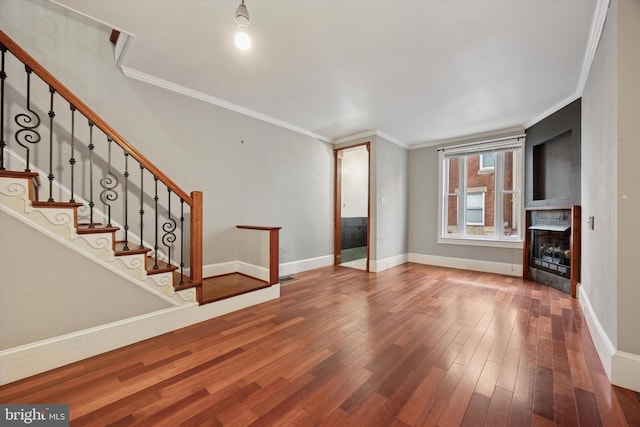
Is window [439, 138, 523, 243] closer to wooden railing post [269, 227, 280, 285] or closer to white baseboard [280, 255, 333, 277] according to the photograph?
white baseboard [280, 255, 333, 277]

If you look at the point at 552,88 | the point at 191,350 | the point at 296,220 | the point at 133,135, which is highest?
the point at 552,88

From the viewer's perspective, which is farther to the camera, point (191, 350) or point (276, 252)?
point (276, 252)

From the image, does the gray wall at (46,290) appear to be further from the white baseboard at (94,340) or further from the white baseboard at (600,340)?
the white baseboard at (600,340)

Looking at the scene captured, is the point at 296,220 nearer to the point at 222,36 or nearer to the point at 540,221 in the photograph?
the point at 222,36

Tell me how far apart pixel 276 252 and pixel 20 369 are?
220 centimetres

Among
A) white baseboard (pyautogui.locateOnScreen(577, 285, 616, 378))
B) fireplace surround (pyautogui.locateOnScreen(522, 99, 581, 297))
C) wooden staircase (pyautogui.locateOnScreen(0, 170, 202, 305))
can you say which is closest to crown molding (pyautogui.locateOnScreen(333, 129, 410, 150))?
fireplace surround (pyautogui.locateOnScreen(522, 99, 581, 297))

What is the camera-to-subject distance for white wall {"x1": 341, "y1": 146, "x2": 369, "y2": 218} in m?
7.31

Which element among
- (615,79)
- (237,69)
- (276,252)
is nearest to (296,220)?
(276,252)

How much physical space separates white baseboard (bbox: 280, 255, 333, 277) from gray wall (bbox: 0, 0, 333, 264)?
98 mm

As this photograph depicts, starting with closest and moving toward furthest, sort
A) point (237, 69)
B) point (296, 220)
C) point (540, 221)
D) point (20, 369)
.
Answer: point (20, 369) < point (237, 69) < point (540, 221) < point (296, 220)

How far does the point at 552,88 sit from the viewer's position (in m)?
3.05

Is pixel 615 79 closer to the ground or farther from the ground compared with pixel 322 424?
farther from the ground

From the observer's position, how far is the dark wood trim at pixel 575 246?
10.4 ft
